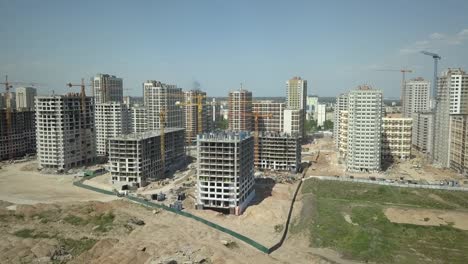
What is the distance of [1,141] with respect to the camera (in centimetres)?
9994

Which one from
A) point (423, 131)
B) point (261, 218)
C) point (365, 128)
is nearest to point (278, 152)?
point (365, 128)

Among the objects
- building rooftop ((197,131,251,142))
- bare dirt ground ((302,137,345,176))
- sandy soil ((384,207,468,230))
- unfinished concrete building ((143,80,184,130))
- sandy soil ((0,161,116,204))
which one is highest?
unfinished concrete building ((143,80,184,130))

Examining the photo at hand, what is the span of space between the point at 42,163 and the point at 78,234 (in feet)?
151

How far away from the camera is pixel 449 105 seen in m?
90.7

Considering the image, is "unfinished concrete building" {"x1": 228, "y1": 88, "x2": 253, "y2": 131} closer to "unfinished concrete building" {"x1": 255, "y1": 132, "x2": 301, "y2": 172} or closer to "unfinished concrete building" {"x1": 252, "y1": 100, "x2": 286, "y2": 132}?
"unfinished concrete building" {"x1": 252, "y1": 100, "x2": 286, "y2": 132}

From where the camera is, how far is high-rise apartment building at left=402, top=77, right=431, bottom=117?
143 m

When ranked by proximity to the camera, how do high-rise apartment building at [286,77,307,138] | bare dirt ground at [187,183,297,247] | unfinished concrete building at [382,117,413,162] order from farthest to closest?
1. high-rise apartment building at [286,77,307,138]
2. unfinished concrete building at [382,117,413,162]
3. bare dirt ground at [187,183,297,247]

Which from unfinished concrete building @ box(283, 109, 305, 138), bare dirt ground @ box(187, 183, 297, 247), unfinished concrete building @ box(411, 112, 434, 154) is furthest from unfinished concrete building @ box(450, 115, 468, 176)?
unfinished concrete building @ box(283, 109, 305, 138)

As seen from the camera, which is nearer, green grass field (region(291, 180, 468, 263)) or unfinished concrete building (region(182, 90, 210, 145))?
green grass field (region(291, 180, 468, 263))

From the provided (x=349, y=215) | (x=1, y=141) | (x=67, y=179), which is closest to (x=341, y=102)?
(x=349, y=215)

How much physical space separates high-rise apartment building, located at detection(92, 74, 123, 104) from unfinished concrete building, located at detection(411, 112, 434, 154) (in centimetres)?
10145

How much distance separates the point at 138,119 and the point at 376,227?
8106cm

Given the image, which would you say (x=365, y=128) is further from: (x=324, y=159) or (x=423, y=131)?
(x=423, y=131)

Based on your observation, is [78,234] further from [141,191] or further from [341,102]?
[341,102]
